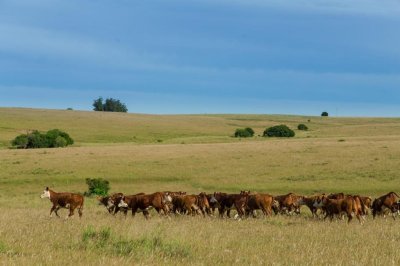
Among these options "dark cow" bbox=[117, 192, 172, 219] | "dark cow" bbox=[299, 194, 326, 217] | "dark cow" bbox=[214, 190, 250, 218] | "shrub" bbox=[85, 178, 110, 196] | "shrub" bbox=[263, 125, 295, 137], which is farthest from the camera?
"shrub" bbox=[263, 125, 295, 137]

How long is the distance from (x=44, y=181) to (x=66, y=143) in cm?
3091

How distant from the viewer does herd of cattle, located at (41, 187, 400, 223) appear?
20438mm

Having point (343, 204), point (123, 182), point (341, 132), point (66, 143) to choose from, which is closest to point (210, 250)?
point (343, 204)

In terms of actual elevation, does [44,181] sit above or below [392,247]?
below

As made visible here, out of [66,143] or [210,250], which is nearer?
[210,250]

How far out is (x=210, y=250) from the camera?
1003 centimetres

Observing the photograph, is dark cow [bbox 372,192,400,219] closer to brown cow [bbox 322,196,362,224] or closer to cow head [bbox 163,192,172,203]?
brown cow [bbox 322,196,362,224]

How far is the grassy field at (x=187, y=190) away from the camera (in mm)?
9359

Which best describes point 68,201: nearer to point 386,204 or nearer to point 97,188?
point 386,204

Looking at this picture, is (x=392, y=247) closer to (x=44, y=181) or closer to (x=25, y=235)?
(x=25, y=235)

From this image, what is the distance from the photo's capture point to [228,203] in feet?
74.0

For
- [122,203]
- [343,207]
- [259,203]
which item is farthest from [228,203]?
[343,207]

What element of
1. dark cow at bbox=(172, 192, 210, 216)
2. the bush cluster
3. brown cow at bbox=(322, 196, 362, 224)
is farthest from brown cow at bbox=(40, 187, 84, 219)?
the bush cluster

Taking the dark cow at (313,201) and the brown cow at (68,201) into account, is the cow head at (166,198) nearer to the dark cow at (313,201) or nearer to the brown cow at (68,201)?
the brown cow at (68,201)
